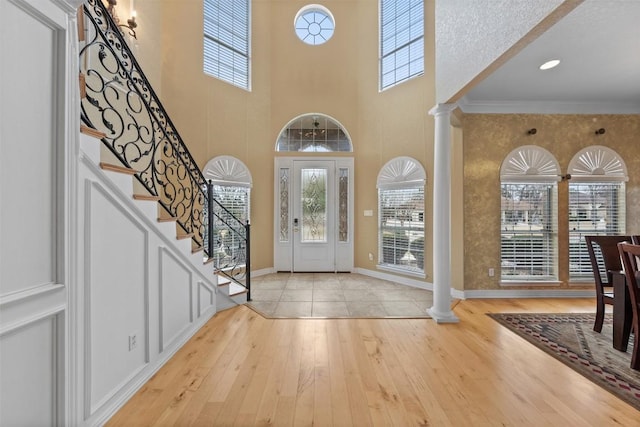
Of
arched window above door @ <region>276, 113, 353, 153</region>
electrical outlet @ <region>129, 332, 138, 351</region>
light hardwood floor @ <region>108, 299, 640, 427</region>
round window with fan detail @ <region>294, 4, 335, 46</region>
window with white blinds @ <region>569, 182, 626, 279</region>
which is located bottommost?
light hardwood floor @ <region>108, 299, 640, 427</region>

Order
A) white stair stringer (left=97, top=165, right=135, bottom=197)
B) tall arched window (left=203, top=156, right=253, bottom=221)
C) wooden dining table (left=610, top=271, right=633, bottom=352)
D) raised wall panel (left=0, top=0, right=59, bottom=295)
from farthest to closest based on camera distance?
1. tall arched window (left=203, top=156, right=253, bottom=221)
2. wooden dining table (left=610, top=271, right=633, bottom=352)
3. white stair stringer (left=97, top=165, right=135, bottom=197)
4. raised wall panel (left=0, top=0, right=59, bottom=295)

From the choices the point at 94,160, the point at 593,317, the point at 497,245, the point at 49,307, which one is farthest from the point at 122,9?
the point at 593,317

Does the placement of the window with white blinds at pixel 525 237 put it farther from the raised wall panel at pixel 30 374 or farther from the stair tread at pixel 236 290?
the raised wall panel at pixel 30 374

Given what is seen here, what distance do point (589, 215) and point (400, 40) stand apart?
4.20 metres

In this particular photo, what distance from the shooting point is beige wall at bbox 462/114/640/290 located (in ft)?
13.7

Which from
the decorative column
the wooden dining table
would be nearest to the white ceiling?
the decorative column

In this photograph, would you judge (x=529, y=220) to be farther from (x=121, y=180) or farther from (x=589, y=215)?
(x=121, y=180)

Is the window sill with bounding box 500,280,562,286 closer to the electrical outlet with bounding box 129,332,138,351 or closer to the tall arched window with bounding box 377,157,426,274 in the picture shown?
the tall arched window with bounding box 377,157,426,274

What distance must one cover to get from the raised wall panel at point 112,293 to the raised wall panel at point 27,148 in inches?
11.5

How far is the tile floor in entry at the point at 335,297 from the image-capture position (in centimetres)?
350

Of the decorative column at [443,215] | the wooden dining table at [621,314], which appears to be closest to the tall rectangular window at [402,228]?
the decorative column at [443,215]

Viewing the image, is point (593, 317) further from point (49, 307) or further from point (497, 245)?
point (49, 307)

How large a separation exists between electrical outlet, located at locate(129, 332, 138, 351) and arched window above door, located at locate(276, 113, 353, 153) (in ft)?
13.9

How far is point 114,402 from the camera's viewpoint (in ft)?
5.93
